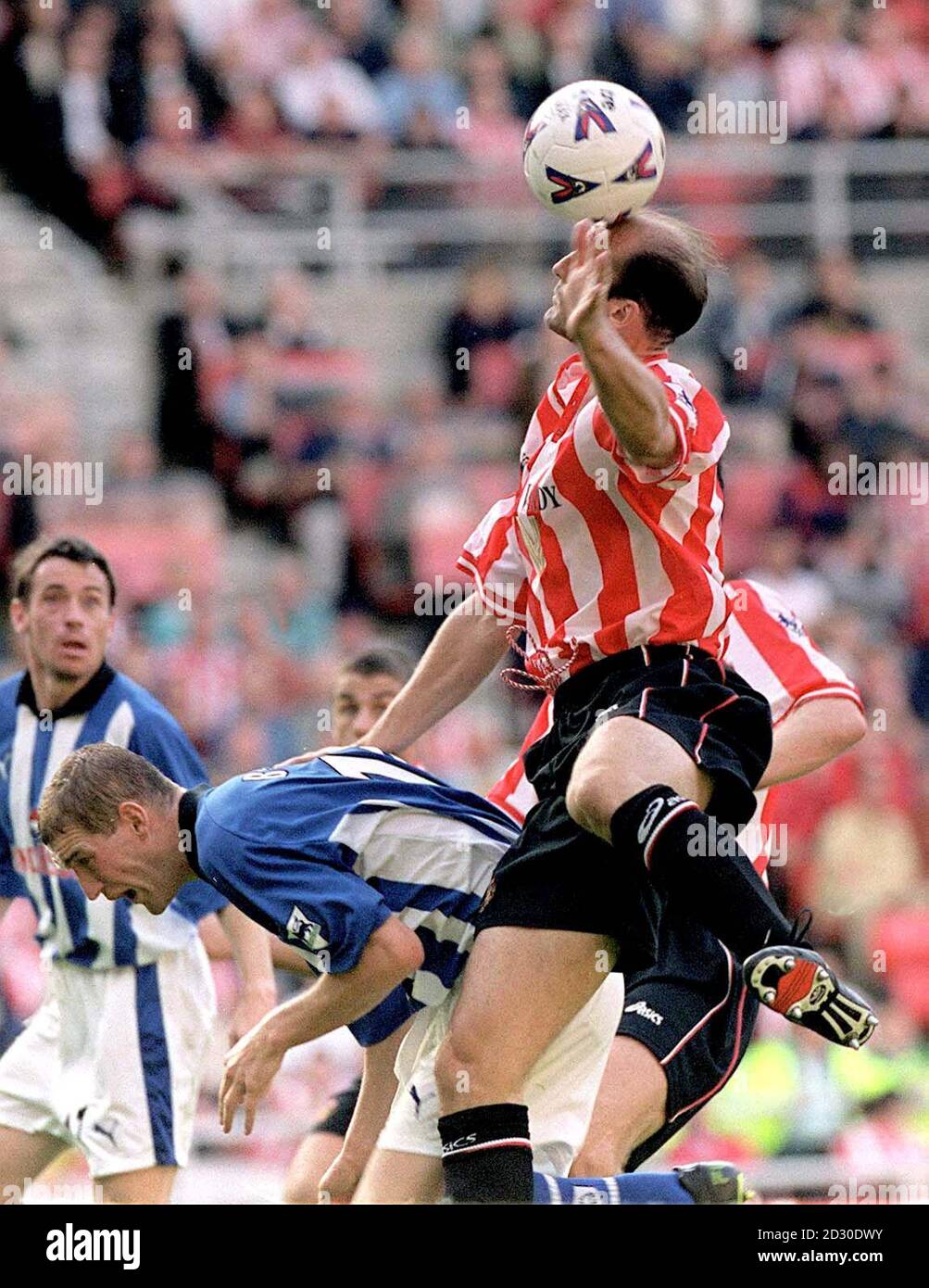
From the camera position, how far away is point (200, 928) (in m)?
6.29

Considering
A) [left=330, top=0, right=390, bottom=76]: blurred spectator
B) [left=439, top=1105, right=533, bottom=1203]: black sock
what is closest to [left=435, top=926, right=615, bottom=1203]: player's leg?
[left=439, top=1105, right=533, bottom=1203]: black sock

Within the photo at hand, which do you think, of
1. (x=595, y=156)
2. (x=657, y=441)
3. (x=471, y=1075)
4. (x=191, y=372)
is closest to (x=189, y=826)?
(x=471, y=1075)

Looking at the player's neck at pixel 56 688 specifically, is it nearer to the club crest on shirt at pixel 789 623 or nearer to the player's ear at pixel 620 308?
the club crest on shirt at pixel 789 623

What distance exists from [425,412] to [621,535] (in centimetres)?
764

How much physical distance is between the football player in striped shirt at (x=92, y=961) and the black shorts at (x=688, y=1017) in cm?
113

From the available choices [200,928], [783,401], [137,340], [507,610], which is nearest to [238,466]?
[137,340]

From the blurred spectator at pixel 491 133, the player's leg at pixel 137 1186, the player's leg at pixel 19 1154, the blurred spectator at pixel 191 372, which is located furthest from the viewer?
the blurred spectator at pixel 491 133

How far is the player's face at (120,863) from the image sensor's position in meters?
4.38

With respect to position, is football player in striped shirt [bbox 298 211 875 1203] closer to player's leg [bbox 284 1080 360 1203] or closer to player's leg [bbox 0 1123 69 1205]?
player's leg [bbox 284 1080 360 1203]

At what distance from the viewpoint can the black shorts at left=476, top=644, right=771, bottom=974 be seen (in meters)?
4.28

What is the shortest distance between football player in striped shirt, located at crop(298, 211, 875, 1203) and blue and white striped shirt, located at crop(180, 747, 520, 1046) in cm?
15

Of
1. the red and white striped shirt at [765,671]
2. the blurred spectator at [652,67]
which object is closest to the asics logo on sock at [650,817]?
the red and white striped shirt at [765,671]

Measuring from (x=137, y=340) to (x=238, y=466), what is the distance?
117 centimetres

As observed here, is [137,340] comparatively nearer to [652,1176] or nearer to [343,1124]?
[343,1124]
